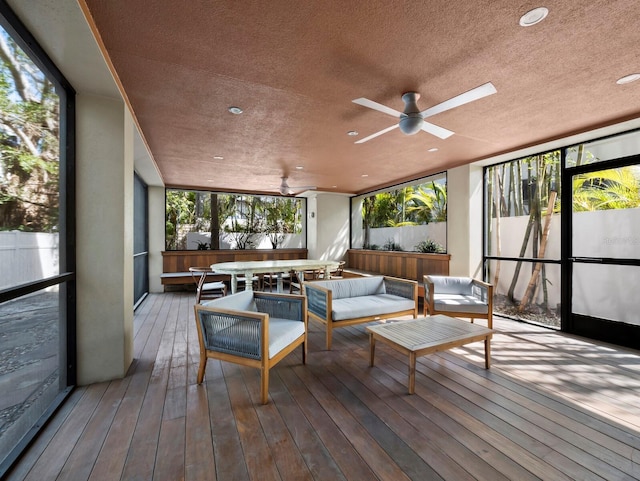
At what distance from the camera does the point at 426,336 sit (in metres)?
2.62

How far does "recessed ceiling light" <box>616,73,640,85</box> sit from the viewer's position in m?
2.37

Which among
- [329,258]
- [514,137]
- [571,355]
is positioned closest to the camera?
[571,355]

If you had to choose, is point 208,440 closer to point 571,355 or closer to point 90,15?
point 90,15

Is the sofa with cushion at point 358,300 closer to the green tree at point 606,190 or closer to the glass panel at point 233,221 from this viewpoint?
the green tree at point 606,190

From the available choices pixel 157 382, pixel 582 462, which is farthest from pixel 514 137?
pixel 157 382

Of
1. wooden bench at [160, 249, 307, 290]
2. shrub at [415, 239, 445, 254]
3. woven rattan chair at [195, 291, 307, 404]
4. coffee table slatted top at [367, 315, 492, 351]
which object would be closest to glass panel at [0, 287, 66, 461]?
woven rattan chair at [195, 291, 307, 404]

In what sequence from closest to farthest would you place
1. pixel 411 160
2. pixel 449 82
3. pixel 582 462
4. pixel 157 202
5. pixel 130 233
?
pixel 582 462, pixel 449 82, pixel 130 233, pixel 411 160, pixel 157 202

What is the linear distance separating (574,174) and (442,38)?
325 centimetres

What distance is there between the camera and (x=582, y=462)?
5.24 feet

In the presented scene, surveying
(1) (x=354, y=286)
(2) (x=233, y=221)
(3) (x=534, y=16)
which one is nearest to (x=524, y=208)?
(1) (x=354, y=286)

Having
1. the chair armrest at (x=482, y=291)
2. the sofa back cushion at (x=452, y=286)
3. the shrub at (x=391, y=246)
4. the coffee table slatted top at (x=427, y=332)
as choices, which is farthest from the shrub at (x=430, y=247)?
the coffee table slatted top at (x=427, y=332)

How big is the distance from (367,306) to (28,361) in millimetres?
2918

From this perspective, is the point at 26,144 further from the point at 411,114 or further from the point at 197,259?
the point at 197,259

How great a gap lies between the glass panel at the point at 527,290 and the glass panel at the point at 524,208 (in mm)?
186
